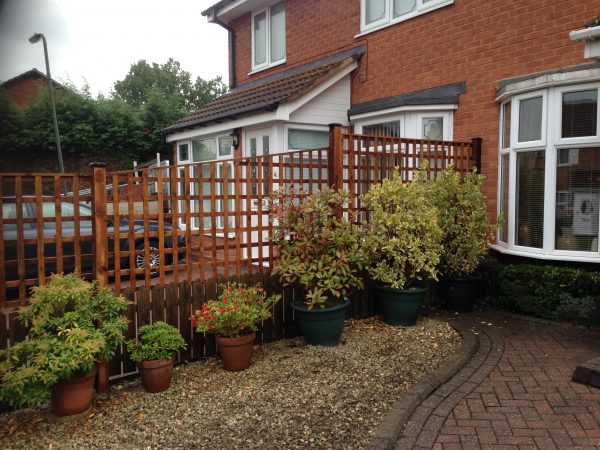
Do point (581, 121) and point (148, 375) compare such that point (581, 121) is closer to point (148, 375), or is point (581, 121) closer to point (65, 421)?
point (148, 375)

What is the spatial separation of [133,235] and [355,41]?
21.8 feet

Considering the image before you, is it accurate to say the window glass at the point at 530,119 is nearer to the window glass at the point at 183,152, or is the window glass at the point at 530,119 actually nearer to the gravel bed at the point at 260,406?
the gravel bed at the point at 260,406

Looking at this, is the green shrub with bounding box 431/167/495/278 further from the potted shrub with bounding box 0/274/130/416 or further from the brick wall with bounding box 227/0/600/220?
the potted shrub with bounding box 0/274/130/416

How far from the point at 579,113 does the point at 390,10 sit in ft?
13.4

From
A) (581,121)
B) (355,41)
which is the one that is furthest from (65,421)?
(355,41)

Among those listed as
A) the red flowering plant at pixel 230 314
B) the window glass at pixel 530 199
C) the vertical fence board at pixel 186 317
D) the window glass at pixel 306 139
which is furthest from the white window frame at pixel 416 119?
the vertical fence board at pixel 186 317

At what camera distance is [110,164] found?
22.1 metres

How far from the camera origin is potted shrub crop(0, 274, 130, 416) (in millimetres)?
3365

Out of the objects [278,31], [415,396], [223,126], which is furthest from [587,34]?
[278,31]

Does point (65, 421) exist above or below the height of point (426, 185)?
below

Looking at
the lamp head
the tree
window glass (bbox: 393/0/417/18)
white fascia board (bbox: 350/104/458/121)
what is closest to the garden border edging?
the lamp head

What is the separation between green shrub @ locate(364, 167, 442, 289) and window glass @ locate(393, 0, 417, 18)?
3997 millimetres

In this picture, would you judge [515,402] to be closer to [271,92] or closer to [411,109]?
[411,109]

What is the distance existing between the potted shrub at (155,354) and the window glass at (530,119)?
5.09 meters
